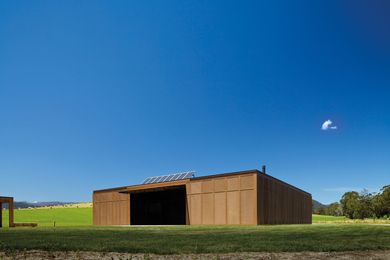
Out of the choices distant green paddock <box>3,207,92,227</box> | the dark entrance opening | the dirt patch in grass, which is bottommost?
distant green paddock <box>3,207,92,227</box>

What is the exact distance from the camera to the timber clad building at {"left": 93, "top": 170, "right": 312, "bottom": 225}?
1551 inches

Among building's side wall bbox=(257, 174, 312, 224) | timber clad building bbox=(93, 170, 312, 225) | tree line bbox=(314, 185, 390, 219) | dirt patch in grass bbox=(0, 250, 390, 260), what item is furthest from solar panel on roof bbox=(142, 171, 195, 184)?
tree line bbox=(314, 185, 390, 219)

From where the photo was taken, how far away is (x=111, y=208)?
58.7 metres

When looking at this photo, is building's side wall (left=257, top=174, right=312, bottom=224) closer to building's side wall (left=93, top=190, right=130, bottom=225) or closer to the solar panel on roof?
the solar panel on roof

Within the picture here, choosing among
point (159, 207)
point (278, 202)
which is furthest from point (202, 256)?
point (159, 207)

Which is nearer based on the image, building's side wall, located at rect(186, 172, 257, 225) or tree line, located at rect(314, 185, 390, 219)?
building's side wall, located at rect(186, 172, 257, 225)

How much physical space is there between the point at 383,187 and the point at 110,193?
79.6m

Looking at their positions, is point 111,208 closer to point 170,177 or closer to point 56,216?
point 170,177

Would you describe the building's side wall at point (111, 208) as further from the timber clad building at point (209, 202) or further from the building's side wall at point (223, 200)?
the building's side wall at point (223, 200)

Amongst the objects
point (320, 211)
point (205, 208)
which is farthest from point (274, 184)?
point (320, 211)

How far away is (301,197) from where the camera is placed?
5959 cm

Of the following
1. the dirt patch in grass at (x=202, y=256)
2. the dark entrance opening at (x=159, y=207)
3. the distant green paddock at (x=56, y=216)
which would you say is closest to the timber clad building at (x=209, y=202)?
the dark entrance opening at (x=159, y=207)

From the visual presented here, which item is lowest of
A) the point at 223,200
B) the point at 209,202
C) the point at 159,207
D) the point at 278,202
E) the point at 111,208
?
the point at 159,207

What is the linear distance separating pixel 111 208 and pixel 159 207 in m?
7.49
